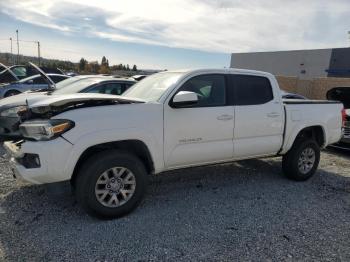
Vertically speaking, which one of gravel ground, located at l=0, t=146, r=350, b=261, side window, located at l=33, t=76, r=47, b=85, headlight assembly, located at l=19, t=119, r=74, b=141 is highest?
side window, located at l=33, t=76, r=47, b=85

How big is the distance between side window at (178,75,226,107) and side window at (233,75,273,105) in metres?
0.23

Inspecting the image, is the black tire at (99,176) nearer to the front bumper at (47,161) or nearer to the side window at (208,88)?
the front bumper at (47,161)

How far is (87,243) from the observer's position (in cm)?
340

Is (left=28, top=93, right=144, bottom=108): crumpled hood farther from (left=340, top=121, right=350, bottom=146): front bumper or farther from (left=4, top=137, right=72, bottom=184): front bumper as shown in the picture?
(left=340, top=121, right=350, bottom=146): front bumper

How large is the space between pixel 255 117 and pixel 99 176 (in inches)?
97.6

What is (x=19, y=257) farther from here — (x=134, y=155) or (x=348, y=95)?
(x=348, y=95)

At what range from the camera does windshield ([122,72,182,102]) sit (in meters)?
4.45

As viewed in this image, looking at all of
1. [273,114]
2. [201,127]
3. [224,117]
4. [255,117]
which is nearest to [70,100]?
[201,127]

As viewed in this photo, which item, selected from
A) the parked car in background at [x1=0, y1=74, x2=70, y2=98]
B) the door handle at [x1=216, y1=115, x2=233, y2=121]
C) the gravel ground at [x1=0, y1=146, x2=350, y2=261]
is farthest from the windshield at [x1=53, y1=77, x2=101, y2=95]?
the parked car in background at [x1=0, y1=74, x2=70, y2=98]

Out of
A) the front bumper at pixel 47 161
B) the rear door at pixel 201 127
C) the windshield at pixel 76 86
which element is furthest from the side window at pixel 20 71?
the front bumper at pixel 47 161

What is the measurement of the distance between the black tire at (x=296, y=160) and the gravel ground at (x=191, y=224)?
0.58ft

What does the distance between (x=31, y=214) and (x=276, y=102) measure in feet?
12.5

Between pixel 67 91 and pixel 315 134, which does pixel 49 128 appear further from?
pixel 315 134

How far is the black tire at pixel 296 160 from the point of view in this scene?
554 centimetres
